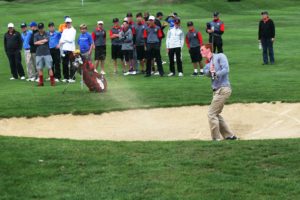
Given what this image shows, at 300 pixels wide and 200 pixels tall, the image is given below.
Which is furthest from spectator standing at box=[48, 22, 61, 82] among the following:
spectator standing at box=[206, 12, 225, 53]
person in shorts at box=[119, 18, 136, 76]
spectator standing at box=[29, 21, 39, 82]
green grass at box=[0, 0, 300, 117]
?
spectator standing at box=[206, 12, 225, 53]

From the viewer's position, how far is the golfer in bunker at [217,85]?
13.4m

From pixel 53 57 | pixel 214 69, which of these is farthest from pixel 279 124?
pixel 53 57

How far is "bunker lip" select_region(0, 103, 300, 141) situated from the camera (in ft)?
50.2

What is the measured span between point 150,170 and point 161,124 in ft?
19.7

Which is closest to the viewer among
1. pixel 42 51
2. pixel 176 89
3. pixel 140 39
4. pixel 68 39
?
pixel 176 89

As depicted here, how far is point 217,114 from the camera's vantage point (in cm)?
1396

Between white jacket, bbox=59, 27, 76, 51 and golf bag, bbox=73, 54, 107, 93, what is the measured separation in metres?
3.02

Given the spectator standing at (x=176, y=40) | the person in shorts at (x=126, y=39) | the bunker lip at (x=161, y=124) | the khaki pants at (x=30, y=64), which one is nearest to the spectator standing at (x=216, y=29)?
the spectator standing at (x=176, y=40)

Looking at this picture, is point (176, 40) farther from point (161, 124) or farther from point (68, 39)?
point (161, 124)

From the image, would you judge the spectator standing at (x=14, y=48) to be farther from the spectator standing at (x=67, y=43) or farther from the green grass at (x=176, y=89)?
the spectator standing at (x=67, y=43)

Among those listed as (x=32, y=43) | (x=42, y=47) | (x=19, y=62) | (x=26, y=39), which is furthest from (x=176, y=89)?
(x=19, y=62)

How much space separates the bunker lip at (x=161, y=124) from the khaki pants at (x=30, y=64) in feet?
27.7

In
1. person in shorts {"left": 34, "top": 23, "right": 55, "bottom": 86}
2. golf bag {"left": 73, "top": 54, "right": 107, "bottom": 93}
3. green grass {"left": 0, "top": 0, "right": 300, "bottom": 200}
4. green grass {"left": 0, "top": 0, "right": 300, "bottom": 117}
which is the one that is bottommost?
green grass {"left": 0, "top": 0, "right": 300, "bottom": 117}

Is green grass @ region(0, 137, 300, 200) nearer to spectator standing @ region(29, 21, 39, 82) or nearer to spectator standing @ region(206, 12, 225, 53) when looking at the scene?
spectator standing @ region(29, 21, 39, 82)
